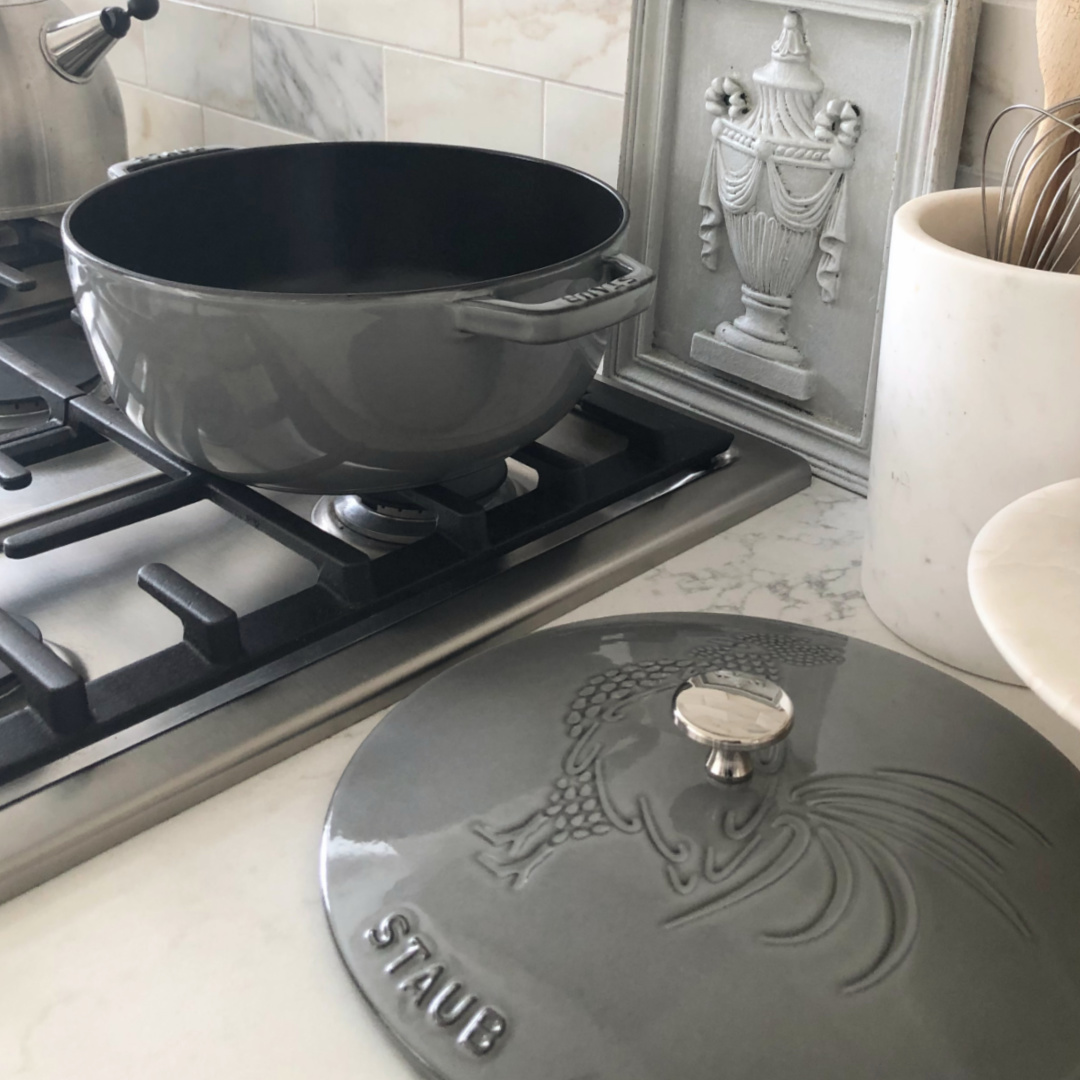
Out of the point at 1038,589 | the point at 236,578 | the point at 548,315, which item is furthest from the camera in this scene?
the point at 236,578

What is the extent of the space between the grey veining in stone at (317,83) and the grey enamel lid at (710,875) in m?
0.62

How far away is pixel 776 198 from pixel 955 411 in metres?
0.24

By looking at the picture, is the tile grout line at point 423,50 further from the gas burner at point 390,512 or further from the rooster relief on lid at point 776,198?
the gas burner at point 390,512

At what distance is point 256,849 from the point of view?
17.8 inches

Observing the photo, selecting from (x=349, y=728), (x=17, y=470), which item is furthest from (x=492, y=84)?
(x=349, y=728)

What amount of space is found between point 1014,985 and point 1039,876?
49 mm

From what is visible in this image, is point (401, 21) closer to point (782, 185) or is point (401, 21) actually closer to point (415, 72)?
point (415, 72)

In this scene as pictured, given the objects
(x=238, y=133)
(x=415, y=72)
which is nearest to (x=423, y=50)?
(x=415, y=72)

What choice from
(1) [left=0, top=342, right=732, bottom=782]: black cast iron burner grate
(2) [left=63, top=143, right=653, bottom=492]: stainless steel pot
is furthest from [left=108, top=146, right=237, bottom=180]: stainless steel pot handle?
(1) [left=0, top=342, right=732, bottom=782]: black cast iron burner grate

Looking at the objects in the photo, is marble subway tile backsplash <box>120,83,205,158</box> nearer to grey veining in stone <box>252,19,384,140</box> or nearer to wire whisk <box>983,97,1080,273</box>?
grey veining in stone <box>252,19,384,140</box>

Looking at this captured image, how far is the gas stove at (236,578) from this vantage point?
0.47m

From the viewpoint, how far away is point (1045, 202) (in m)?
0.51

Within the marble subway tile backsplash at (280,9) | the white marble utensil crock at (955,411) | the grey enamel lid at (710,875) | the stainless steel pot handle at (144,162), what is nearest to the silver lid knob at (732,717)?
the grey enamel lid at (710,875)

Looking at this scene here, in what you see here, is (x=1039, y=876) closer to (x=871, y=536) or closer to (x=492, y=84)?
(x=871, y=536)
